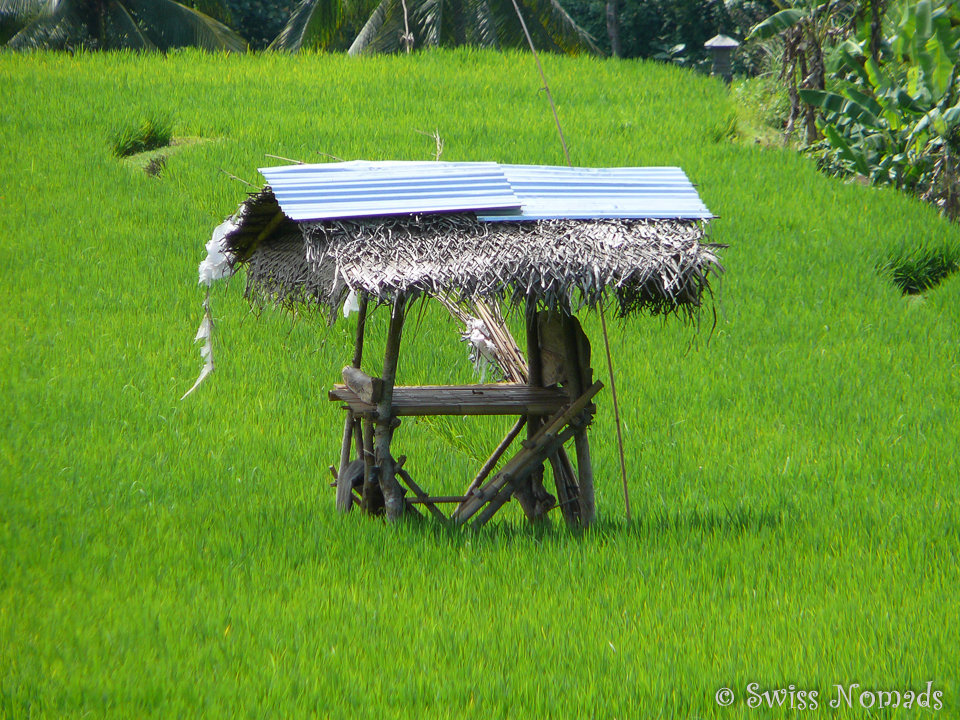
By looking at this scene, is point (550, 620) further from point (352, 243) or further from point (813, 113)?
point (813, 113)

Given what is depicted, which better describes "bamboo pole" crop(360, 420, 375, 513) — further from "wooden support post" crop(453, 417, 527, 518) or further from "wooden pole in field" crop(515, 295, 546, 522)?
"wooden pole in field" crop(515, 295, 546, 522)

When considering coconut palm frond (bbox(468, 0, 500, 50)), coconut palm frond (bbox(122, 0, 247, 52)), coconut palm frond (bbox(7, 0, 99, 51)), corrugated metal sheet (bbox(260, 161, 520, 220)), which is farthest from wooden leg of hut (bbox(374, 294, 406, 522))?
coconut palm frond (bbox(7, 0, 99, 51))

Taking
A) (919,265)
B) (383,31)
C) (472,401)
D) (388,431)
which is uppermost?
(383,31)

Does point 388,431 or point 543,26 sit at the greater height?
point 543,26

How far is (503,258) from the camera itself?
3.86 m

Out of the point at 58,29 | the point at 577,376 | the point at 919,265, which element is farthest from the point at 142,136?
the point at 58,29

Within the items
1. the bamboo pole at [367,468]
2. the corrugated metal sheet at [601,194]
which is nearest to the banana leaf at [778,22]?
the corrugated metal sheet at [601,194]

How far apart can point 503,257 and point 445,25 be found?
15.1m

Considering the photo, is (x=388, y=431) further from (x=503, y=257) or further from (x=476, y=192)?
(x=476, y=192)

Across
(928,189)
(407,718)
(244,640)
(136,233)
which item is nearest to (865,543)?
(407,718)

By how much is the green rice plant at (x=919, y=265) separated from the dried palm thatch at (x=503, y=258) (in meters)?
5.49

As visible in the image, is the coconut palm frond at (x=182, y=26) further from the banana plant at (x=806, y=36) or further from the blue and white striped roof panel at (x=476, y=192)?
the blue and white striped roof panel at (x=476, y=192)

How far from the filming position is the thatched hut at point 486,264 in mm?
3869

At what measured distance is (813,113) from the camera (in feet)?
39.9
